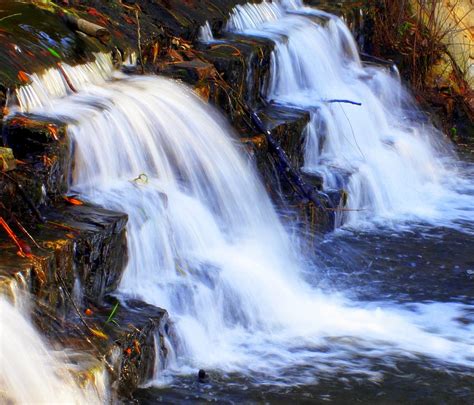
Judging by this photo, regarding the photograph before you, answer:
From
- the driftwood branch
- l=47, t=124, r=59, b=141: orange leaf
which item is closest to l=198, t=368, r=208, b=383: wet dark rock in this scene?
l=47, t=124, r=59, b=141: orange leaf

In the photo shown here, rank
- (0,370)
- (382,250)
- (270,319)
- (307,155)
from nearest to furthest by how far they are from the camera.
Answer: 1. (0,370)
2. (270,319)
3. (382,250)
4. (307,155)

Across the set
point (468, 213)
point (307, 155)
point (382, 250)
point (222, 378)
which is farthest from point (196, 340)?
point (468, 213)

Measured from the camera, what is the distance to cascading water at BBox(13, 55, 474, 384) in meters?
6.64

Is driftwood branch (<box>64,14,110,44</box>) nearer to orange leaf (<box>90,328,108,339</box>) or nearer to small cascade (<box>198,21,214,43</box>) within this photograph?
small cascade (<box>198,21,214,43</box>)

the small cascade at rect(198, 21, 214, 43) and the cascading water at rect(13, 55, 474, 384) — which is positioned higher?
the small cascade at rect(198, 21, 214, 43)

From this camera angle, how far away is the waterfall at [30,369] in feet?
16.4

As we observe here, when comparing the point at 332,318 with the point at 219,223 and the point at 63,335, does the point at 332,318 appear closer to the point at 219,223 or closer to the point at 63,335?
the point at 219,223

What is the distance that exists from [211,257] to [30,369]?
2363 mm

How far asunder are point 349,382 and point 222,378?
0.71 meters

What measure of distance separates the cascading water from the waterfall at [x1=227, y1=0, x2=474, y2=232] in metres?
1.58

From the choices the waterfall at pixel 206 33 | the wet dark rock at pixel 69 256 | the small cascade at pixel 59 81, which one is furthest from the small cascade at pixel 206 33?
the wet dark rock at pixel 69 256

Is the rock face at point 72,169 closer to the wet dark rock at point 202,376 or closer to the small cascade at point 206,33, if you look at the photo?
the small cascade at point 206,33

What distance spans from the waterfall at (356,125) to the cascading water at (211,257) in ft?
5.20

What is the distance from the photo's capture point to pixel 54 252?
5.79 meters
